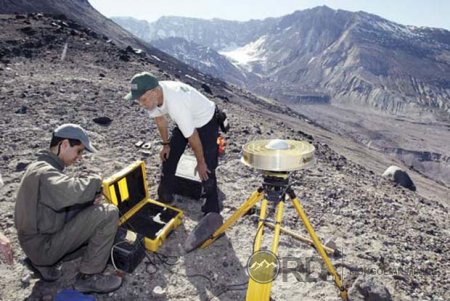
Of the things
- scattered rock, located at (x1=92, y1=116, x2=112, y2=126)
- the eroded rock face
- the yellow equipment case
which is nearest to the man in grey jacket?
the yellow equipment case

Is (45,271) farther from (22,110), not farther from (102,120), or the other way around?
(22,110)

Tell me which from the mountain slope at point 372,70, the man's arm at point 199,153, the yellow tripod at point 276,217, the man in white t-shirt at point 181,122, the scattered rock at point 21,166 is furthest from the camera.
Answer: the mountain slope at point 372,70

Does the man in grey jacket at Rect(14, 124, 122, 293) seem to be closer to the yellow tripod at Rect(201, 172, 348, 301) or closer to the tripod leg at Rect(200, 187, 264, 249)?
the tripod leg at Rect(200, 187, 264, 249)

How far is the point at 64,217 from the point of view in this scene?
153 inches

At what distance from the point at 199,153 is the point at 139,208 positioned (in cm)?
138

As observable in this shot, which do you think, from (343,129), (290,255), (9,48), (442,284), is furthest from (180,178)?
(343,129)

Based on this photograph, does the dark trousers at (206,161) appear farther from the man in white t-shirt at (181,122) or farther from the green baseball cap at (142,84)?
the green baseball cap at (142,84)

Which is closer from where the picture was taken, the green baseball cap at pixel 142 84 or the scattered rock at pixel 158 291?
the scattered rock at pixel 158 291

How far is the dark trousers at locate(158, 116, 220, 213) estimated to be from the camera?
17.4 ft

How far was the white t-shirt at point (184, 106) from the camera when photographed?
4602 millimetres

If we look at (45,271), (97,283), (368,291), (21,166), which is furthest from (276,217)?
(21,166)

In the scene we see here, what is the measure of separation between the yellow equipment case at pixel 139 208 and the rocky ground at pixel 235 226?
0.22 m

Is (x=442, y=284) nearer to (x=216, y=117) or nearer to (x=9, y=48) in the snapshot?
(x=216, y=117)

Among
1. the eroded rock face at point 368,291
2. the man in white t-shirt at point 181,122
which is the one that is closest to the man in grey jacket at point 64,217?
the man in white t-shirt at point 181,122
